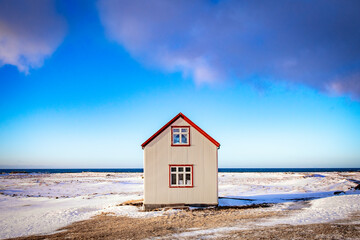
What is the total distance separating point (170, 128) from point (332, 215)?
1264 centimetres

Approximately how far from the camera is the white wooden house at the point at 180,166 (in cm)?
2166

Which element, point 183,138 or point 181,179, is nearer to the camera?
point 181,179

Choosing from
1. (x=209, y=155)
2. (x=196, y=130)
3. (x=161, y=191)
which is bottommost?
(x=161, y=191)

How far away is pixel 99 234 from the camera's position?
1378cm

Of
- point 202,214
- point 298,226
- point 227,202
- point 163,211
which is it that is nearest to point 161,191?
point 163,211

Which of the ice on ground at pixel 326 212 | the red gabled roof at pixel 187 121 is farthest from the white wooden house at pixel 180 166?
the ice on ground at pixel 326 212

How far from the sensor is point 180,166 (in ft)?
71.8

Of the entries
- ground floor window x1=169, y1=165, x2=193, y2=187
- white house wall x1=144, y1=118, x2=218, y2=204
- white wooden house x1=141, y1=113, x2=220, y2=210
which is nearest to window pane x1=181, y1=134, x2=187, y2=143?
white wooden house x1=141, y1=113, x2=220, y2=210

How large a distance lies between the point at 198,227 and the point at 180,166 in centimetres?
769

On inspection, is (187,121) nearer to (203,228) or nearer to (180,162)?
(180,162)

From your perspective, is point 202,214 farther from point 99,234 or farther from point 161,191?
point 99,234

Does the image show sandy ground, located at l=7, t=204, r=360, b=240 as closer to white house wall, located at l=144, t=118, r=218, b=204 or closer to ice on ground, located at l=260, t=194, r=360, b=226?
ice on ground, located at l=260, t=194, r=360, b=226

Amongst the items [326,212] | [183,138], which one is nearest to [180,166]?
[183,138]

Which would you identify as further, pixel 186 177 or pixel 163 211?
pixel 186 177
